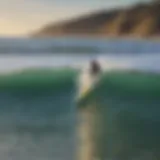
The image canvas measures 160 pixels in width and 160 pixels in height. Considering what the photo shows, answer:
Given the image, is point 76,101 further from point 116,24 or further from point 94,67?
point 116,24

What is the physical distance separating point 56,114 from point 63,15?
30cm

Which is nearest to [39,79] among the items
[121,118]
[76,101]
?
[76,101]

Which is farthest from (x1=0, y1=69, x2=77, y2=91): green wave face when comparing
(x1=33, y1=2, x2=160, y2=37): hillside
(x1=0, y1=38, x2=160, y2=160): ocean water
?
(x1=33, y1=2, x2=160, y2=37): hillside

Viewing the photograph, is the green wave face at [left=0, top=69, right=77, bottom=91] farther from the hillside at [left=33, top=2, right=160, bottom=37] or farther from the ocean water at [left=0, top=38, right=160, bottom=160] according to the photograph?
the hillside at [left=33, top=2, right=160, bottom=37]

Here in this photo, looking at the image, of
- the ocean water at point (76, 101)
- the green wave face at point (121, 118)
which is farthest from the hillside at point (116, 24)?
the green wave face at point (121, 118)

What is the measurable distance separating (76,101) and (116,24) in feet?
0.89

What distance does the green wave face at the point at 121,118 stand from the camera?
1.08 metres

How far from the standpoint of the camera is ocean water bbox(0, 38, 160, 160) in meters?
1.07

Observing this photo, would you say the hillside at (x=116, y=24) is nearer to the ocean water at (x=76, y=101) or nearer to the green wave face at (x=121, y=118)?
the ocean water at (x=76, y=101)

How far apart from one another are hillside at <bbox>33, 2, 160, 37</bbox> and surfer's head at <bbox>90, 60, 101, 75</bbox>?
9cm

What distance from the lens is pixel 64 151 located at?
1.07 meters

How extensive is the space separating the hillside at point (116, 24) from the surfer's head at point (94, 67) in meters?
0.09

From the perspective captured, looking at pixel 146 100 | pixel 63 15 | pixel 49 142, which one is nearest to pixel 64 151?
pixel 49 142

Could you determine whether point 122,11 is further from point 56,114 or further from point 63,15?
point 56,114
